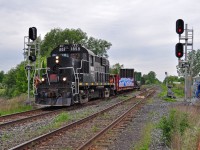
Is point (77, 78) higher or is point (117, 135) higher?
point (77, 78)

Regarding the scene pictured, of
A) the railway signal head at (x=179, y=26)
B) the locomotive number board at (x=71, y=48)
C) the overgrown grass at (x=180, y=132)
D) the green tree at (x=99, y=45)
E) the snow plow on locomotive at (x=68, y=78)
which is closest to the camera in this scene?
the overgrown grass at (x=180, y=132)

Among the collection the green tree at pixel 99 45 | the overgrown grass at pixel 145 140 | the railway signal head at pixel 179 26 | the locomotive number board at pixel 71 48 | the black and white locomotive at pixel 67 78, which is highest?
the green tree at pixel 99 45

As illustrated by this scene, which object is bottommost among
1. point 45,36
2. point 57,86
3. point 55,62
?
point 57,86

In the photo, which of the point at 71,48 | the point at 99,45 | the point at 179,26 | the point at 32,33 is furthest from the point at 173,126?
the point at 99,45

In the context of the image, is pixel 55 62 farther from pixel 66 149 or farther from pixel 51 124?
pixel 66 149

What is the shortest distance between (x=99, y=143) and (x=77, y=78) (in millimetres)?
10952

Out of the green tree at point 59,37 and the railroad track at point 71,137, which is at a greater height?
the green tree at point 59,37

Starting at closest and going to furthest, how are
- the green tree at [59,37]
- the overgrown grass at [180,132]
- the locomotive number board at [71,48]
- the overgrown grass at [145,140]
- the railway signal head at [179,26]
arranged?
1. the overgrown grass at [180,132]
2. the overgrown grass at [145,140]
3. the railway signal head at [179,26]
4. the locomotive number board at [71,48]
5. the green tree at [59,37]

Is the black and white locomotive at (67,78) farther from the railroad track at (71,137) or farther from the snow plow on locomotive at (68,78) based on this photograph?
the railroad track at (71,137)

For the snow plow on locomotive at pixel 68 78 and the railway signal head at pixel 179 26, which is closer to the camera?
the railway signal head at pixel 179 26

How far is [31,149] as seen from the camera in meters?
8.28

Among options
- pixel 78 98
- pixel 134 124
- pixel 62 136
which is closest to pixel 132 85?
pixel 78 98

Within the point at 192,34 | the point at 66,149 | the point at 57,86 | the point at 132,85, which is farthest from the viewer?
the point at 132,85

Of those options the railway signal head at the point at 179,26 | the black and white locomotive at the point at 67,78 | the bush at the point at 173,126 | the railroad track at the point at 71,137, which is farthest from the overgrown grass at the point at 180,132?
the black and white locomotive at the point at 67,78
